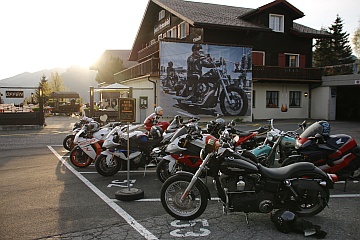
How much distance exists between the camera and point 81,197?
636 cm

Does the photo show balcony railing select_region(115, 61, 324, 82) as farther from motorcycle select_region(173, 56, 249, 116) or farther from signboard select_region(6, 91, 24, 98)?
signboard select_region(6, 91, 24, 98)

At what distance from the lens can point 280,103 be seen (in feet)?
93.9

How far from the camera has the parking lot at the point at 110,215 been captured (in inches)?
181

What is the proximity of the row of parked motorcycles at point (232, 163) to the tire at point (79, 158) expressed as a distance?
0.08ft

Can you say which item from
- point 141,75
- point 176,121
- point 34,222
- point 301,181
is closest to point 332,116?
point 141,75

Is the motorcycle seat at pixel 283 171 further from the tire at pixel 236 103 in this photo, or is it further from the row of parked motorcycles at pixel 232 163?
the tire at pixel 236 103

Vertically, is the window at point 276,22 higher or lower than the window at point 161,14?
lower

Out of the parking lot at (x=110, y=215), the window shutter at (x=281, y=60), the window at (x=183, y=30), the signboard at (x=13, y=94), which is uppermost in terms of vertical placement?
the window at (x=183, y=30)

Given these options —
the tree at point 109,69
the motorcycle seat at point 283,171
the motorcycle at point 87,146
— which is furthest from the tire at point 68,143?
the tree at point 109,69

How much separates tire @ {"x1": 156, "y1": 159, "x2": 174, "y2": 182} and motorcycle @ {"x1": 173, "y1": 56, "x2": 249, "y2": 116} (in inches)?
643

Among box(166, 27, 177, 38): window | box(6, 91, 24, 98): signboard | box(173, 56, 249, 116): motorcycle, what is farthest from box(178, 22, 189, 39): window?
box(6, 91, 24, 98): signboard

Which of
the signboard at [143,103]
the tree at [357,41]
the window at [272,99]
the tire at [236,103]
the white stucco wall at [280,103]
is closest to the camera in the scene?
the signboard at [143,103]

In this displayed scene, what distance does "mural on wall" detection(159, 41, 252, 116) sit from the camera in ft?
75.5

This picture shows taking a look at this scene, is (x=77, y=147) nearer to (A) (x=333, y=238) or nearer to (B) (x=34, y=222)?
(B) (x=34, y=222)
